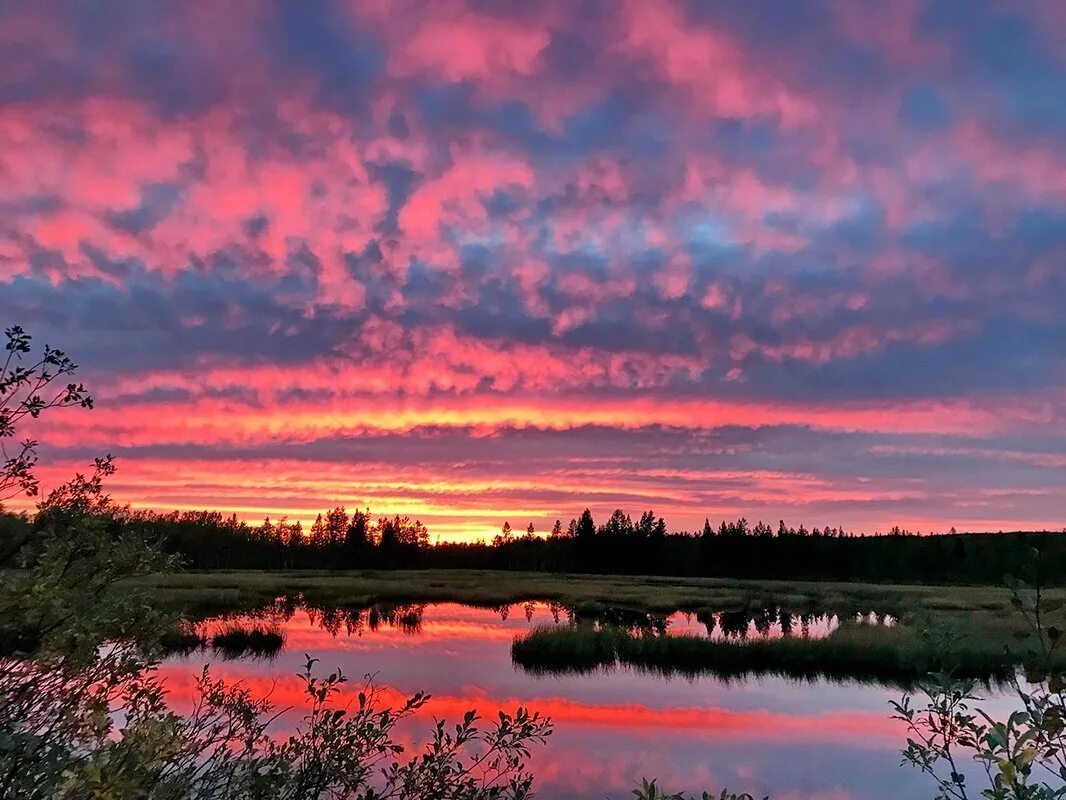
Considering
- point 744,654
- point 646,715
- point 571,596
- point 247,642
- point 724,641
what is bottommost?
point 571,596

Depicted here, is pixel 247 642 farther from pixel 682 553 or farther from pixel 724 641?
pixel 682 553

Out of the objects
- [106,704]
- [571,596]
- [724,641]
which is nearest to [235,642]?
[724,641]

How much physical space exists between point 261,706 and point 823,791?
15844 millimetres

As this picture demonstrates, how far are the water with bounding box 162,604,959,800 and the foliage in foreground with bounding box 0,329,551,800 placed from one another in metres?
7.08

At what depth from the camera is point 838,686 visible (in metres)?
27.5

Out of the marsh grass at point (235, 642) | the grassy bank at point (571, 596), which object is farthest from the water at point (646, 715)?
the grassy bank at point (571, 596)

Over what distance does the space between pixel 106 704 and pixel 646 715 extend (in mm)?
21045

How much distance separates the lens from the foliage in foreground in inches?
151

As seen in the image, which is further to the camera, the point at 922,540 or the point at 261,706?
the point at 922,540

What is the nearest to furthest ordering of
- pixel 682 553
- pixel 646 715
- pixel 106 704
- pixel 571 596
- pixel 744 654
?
pixel 106 704
pixel 646 715
pixel 744 654
pixel 571 596
pixel 682 553

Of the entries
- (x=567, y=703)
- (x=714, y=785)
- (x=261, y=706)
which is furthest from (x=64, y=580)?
(x=567, y=703)

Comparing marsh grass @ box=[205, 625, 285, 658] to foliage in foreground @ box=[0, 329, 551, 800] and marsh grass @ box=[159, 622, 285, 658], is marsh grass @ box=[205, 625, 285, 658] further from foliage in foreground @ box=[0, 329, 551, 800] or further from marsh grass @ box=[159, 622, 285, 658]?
foliage in foreground @ box=[0, 329, 551, 800]

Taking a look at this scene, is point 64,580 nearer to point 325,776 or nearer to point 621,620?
point 325,776

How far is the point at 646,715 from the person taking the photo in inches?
907
